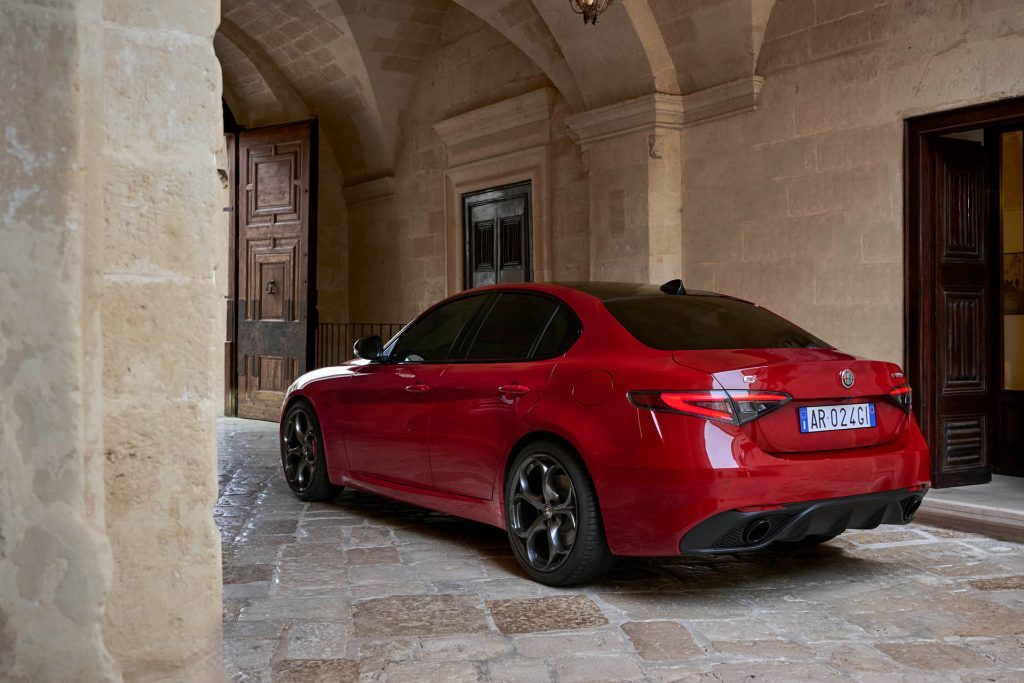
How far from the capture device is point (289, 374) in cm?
1342

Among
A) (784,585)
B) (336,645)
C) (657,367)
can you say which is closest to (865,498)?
(784,585)

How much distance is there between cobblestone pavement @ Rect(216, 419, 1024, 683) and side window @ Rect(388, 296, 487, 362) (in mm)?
997

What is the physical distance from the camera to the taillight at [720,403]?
412 centimetres

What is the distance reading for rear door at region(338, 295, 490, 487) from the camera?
5.50 meters

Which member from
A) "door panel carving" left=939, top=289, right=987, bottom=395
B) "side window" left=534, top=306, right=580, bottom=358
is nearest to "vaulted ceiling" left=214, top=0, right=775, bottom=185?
"door panel carving" left=939, top=289, right=987, bottom=395

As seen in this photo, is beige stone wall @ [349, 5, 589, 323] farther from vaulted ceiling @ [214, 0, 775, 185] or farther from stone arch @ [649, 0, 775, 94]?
stone arch @ [649, 0, 775, 94]

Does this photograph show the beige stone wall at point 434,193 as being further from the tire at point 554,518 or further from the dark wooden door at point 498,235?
the tire at point 554,518

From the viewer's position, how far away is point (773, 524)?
418cm

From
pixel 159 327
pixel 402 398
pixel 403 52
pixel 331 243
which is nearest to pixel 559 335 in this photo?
pixel 402 398

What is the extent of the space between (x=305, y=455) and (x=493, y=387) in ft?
7.48

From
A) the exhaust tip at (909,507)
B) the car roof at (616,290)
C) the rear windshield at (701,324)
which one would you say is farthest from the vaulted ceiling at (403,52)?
the exhaust tip at (909,507)

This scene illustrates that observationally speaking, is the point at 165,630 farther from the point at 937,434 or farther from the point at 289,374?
the point at 289,374

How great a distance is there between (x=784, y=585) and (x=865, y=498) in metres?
0.56

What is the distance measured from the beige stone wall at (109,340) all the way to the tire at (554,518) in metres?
1.97
